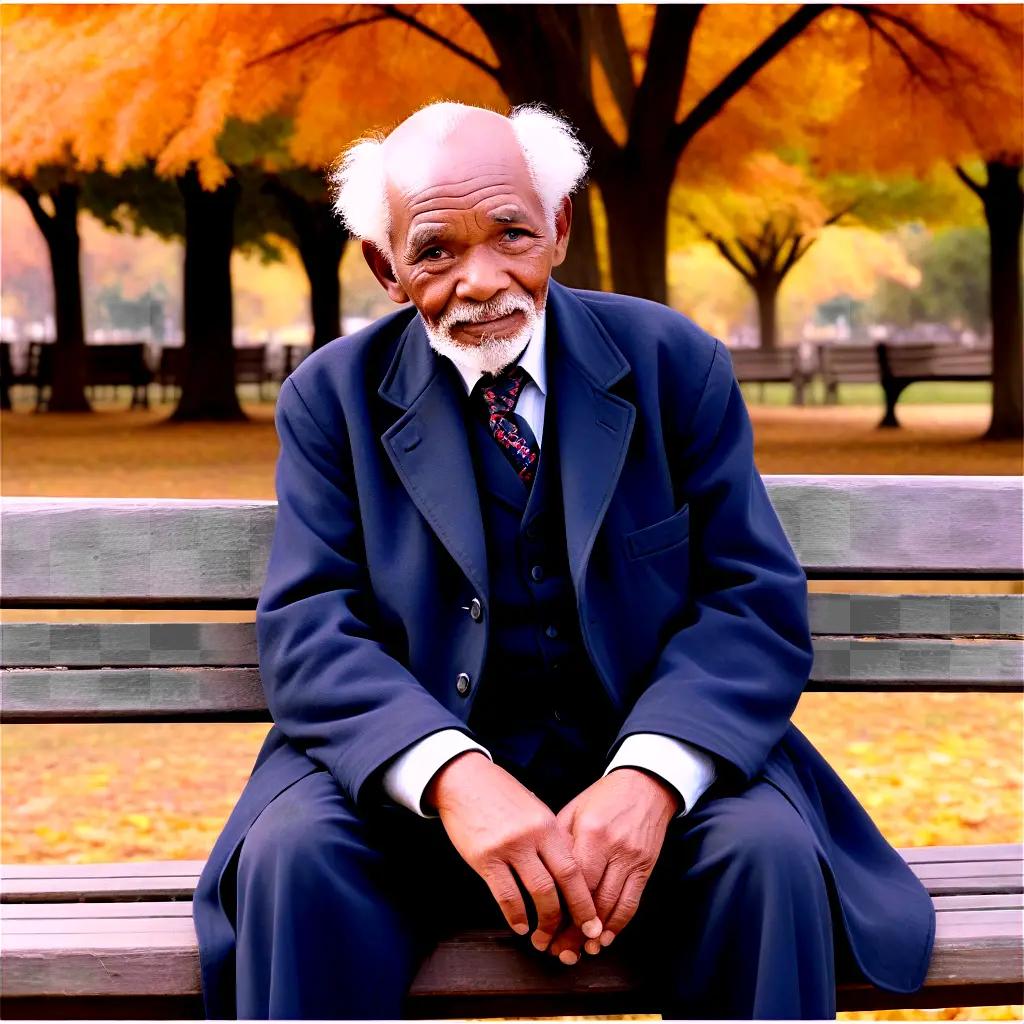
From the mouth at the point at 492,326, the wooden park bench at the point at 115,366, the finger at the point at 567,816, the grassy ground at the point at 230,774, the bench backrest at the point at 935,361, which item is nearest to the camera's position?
the finger at the point at 567,816

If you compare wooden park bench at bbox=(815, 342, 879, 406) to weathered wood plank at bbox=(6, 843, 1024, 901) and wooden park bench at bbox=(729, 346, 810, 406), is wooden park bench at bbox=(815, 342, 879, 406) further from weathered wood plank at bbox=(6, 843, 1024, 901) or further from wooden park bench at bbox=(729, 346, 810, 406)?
weathered wood plank at bbox=(6, 843, 1024, 901)

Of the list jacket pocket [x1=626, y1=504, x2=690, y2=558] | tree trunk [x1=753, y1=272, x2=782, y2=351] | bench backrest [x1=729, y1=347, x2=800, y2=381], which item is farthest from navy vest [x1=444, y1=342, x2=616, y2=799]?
tree trunk [x1=753, y1=272, x2=782, y2=351]

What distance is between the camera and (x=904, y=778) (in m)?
5.81

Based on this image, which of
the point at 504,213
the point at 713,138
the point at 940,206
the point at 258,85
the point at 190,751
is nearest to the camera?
the point at 504,213

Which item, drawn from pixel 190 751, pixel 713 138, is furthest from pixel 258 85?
pixel 190 751

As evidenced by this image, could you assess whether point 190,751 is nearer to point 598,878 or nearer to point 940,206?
point 598,878

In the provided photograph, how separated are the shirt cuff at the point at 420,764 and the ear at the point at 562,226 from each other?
939 mm

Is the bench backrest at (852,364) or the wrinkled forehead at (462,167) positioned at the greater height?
the wrinkled forehead at (462,167)

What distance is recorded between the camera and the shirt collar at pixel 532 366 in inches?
113

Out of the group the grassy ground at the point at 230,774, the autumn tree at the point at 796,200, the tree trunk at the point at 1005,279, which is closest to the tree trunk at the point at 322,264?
the autumn tree at the point at 796,200

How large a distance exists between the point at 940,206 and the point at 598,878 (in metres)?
26.3

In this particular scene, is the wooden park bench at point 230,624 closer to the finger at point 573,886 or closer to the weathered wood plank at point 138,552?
the weathered wood plank at point 138,552

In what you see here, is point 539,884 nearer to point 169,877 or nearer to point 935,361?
point 169,877

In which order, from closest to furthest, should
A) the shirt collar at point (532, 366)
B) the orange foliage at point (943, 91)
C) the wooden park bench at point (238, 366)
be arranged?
1. the shirt collar at point (532, 366)
2. the orange foliage at point (943, 91)
3. the wooden park bench at point (238, 366)
